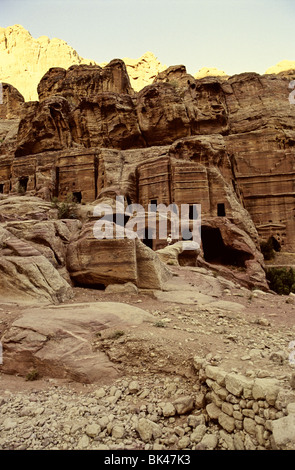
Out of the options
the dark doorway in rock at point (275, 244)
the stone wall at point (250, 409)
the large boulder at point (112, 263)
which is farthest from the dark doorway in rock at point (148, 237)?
the stone wall at point (250, 409)

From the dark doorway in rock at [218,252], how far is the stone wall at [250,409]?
18147mm

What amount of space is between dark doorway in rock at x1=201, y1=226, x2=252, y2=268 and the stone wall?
1815 cm

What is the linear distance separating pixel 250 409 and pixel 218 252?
20.6 metres

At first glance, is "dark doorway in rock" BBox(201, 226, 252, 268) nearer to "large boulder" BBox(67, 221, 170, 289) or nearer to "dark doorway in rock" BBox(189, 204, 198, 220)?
"dark doorway in rock" BBox(189, 204, 198, 220)

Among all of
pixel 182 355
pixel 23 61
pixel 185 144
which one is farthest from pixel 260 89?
pixel 23 61

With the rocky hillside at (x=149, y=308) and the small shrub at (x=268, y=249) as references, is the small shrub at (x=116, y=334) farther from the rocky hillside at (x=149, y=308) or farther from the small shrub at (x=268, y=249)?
the small shrub at (x=268, y=249)

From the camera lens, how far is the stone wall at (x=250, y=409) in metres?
3.66

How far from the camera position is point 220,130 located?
37250 millimetres

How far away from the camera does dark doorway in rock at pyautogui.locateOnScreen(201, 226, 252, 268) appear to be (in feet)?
73.6

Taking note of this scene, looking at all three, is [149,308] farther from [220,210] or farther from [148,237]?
[220,210]

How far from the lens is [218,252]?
2419 centimetres

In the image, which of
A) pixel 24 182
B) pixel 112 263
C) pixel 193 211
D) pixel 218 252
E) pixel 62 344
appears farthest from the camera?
pixel 24 182

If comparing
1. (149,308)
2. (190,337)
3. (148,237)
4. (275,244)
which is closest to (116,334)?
(190,337)

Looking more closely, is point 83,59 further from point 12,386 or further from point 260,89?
point 12,386
